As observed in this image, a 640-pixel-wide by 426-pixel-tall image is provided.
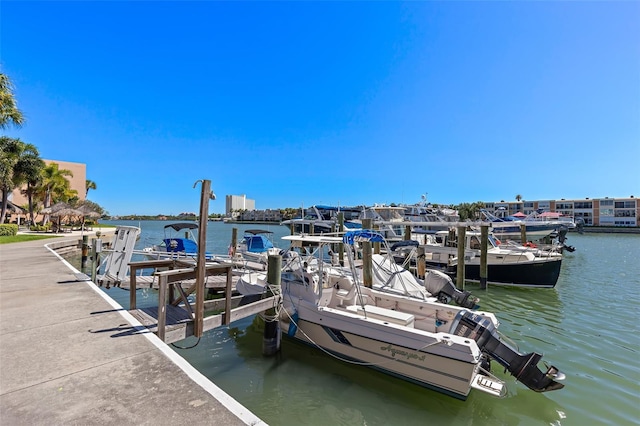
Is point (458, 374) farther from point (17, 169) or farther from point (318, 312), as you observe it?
point (17, 169)

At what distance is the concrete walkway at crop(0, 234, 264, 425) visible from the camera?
3.20 metres

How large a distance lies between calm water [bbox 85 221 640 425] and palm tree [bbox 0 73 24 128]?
21.1 m

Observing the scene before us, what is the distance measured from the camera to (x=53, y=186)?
4988 cm

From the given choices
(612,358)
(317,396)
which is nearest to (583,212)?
(612,358)

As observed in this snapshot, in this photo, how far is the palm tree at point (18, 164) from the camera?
113 feet

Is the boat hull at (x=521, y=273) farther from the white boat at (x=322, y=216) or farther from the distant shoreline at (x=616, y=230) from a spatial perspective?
the distant shoreline at (x=616, y=230)

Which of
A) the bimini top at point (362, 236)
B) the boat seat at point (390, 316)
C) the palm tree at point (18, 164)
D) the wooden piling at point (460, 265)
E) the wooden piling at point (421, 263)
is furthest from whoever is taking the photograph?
the palm tree at point (18, 164)

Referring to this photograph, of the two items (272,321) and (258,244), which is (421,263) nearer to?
(272,321)

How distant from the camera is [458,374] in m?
5.70

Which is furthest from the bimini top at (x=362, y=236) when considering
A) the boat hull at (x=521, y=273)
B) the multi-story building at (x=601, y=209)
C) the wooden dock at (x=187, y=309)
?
the multi-story building at (x=601, y=209)

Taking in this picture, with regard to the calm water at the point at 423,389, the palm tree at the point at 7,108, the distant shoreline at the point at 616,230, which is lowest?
the calm water at the point at 423,389

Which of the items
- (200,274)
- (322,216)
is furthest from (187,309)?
(322,216)

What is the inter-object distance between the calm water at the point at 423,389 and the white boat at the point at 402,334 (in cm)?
39

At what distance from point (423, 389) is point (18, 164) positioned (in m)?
49.5
